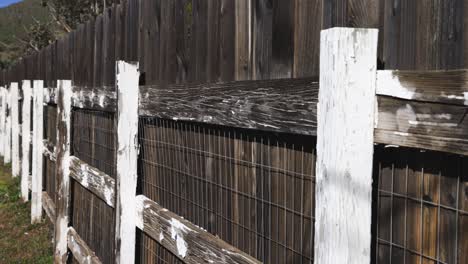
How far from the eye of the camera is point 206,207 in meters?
2.87

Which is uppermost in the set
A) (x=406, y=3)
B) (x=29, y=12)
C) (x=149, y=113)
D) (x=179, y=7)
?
(x=29, y=12)

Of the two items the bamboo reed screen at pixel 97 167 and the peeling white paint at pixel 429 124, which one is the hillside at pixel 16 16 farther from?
the peeling white paint at pixel 429 124

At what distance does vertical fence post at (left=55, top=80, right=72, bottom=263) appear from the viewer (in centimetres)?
598

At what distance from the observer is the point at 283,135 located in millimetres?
2174

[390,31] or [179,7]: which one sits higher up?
[179,7]

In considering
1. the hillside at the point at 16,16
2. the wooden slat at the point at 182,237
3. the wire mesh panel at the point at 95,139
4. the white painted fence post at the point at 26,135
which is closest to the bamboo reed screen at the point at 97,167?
the wire mesh panel at the point at 95,139

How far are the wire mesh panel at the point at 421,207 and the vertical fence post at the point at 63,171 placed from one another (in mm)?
4839

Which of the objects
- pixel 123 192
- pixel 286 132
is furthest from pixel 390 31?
pixel 123 192

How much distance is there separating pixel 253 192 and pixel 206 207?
0.53 m

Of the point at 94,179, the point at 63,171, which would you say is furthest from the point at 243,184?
the point at 63,171

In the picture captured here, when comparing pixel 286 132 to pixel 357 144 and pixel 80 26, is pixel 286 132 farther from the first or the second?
pixel 80 26

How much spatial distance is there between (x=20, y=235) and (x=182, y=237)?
5.77m

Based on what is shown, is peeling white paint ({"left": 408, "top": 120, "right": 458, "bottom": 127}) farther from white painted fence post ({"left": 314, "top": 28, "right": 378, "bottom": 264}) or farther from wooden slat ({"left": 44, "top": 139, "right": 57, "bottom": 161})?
wooden slat ({"left": 44, "top": 139, "right": 57, "bottom": 161})

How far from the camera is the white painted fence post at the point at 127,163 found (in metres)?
3.79
